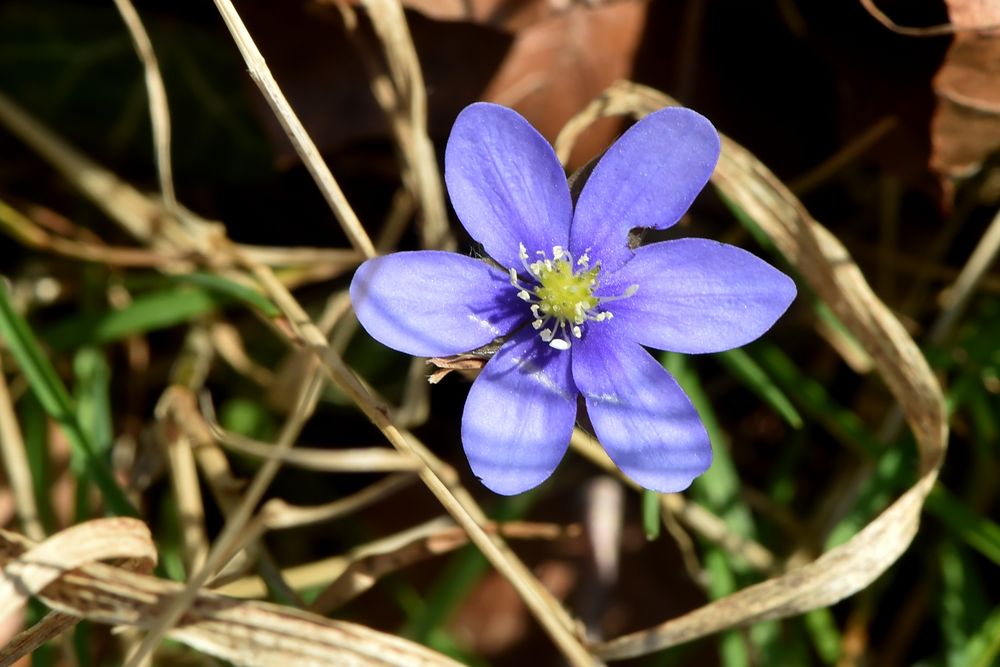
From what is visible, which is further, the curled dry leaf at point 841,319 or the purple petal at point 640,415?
the curled dry leaf at point 841,319

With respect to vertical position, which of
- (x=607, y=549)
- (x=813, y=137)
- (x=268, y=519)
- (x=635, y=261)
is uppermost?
(x=635, y=261)

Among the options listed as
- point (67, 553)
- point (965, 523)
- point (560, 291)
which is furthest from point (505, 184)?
point (965, 523)

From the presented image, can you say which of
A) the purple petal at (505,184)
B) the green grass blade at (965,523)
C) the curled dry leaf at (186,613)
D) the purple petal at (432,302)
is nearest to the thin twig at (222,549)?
the curled dry leaf at (186,613)

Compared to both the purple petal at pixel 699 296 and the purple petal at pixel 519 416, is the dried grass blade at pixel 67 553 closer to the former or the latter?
the purple petal at pixel 519 416

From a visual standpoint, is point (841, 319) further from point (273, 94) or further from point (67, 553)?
point (67, 553)

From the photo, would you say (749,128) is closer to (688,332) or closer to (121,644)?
(688,332)

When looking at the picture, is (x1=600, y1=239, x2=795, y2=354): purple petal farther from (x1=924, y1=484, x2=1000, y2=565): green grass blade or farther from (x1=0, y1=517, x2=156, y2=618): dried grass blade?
(x1=0, y1=517, x2=156, y2=618): dried grass blade

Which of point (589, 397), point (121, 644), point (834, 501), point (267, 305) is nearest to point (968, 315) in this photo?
point (834, 501)
